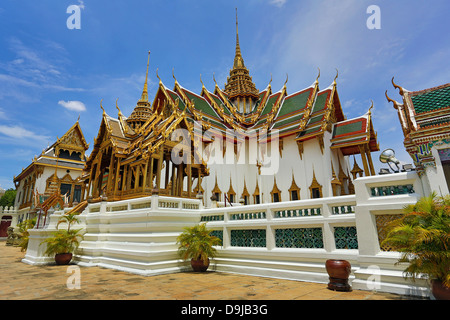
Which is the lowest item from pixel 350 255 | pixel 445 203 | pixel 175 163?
pixel 350 255

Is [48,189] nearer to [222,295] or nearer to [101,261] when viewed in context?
[101,261]

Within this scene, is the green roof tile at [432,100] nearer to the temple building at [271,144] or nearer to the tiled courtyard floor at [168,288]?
the tiled courtyard floor at [168,288]

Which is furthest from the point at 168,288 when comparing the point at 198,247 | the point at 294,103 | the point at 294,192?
the point at 294,103

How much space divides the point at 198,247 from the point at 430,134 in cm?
546

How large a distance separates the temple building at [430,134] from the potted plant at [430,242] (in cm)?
68

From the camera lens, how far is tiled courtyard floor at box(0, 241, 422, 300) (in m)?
3.93

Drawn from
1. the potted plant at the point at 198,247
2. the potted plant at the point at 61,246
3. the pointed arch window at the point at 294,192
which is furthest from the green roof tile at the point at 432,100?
the pointed arch window at the point at 294,192

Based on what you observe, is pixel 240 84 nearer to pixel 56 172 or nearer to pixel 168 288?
pixel 56 172

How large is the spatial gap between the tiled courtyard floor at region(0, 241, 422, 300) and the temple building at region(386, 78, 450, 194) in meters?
2.10

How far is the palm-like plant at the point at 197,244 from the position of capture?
633 centimetres

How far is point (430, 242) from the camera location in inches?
134

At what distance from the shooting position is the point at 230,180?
1862cm
